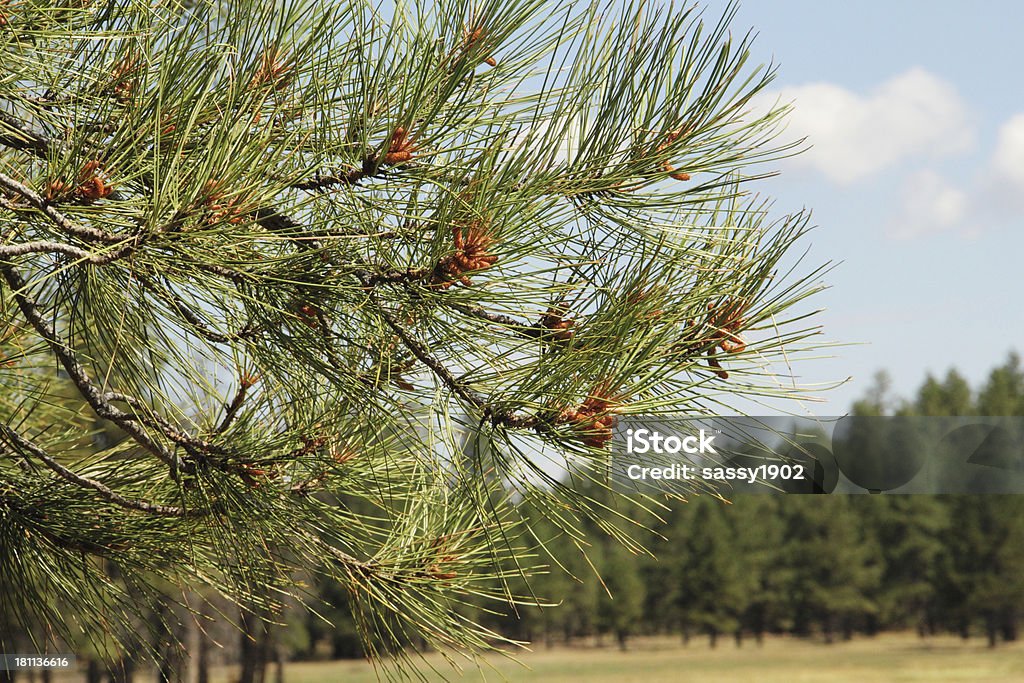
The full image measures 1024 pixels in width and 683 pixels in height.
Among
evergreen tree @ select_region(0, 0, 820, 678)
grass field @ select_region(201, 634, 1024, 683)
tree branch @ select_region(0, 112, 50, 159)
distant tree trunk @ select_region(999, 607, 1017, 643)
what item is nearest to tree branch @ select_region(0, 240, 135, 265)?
evergreen tree @ select_region(0, 0, 820, 678)

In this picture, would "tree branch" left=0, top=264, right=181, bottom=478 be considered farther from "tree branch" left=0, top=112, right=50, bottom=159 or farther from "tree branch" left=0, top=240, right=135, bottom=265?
"tree branch" left=0, top=240, right=135, bottom=265

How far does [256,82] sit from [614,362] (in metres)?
1.04

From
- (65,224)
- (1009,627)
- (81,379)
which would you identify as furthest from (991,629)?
(65,224)

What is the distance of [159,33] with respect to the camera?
2.40m

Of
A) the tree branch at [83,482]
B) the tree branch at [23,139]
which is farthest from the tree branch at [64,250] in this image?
the tree branch at [83,482]

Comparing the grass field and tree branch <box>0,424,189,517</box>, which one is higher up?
tree branch <box>0,424,189,517</box>

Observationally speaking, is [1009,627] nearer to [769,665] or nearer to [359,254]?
[769,665]

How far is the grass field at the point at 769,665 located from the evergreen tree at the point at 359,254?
2065 cm

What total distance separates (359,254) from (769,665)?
95.7 feet

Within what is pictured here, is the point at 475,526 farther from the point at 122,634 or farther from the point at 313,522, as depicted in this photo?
the point at 122,634

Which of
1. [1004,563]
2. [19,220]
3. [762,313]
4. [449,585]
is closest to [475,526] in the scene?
[449,585]

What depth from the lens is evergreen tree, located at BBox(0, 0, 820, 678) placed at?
5.85 ft

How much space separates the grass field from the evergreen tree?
20650mm

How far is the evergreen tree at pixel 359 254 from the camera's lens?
1.78 m
